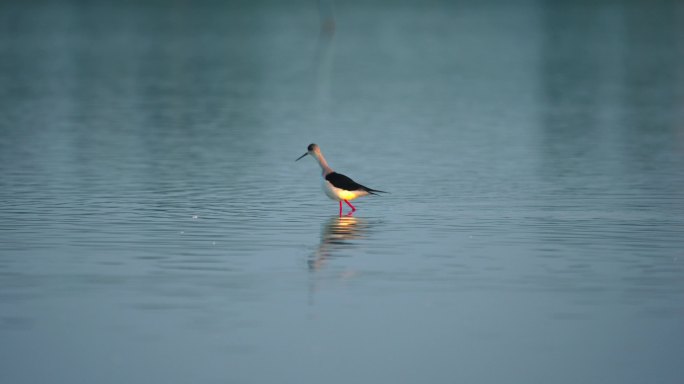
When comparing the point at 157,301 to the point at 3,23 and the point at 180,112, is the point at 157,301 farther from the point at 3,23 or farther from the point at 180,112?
the point at 3,23

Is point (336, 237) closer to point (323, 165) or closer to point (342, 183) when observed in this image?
point (342, 183)

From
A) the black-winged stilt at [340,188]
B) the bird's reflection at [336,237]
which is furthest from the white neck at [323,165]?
the bird's reflection at [336,237]

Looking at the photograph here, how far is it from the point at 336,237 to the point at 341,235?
0.65 ft

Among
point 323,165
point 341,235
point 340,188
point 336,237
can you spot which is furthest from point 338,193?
point 336,237

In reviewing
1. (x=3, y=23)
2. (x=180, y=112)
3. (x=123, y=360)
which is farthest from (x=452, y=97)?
(x=3, y=23)

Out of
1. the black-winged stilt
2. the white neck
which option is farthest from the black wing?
the white neck

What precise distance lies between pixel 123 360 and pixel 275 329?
1.59 m

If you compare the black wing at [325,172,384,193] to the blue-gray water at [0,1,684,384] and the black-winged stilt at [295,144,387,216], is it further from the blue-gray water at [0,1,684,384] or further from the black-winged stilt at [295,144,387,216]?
the blue-gray water at [0,1,684,384]

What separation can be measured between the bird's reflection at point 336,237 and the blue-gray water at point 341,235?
54 mm

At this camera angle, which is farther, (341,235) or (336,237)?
(341,235)

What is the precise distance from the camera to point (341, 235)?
19016mm

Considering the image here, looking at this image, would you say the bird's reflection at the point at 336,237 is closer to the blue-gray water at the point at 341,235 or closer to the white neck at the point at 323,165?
the blue-gray water at the point at 341,235

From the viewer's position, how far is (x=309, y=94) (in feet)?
160

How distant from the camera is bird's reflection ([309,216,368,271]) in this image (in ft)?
55.9
